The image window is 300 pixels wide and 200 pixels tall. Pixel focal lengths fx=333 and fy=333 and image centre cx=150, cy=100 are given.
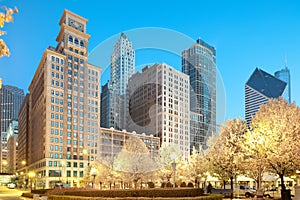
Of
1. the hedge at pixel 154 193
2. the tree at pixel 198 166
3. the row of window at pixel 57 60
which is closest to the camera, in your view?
the hedge at pixel 154 193

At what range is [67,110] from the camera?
385 ft

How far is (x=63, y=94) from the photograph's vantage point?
11762 cm

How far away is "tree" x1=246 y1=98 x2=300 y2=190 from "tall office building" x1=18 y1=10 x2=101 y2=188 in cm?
8260

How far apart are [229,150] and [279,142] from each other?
11544 millimetres

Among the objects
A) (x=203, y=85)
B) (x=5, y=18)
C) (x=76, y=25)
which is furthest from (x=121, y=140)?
(x=76, y=25)

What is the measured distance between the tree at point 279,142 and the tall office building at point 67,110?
82602 mm

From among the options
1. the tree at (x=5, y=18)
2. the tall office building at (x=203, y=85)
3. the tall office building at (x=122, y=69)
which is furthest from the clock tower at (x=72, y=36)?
the tree at (x=5, y=18)

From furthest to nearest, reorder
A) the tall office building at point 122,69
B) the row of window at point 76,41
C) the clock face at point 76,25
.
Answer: the row of window at point 76,41, the clock face at point 76,25, the tall office building at point 122,69

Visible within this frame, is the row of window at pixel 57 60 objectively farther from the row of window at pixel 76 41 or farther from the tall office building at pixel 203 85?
the tall office building at pixel 203 85

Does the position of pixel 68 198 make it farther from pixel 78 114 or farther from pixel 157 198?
pixel 78 114

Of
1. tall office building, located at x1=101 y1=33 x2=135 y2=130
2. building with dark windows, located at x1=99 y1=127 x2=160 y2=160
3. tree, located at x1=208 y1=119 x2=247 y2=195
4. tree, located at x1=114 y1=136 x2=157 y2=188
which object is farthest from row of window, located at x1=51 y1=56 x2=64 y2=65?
tall office building, located at x1=101 y1=33 x2=135 y2=130

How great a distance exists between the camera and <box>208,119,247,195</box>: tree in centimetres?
4181

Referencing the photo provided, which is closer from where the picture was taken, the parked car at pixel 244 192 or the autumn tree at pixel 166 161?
the parked car at pixel 244 192

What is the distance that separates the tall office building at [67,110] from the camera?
11088 centimetres
